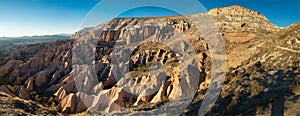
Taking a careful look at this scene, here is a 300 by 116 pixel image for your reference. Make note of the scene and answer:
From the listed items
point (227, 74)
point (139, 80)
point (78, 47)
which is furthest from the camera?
point (78, 47)

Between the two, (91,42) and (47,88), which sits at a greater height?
(91,42)

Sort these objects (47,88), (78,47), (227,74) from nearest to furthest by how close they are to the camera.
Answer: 1. (227,74)
2. (47,88)
3. (78,47)

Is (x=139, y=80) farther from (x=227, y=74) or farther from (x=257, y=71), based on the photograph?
(x=257, y=71)

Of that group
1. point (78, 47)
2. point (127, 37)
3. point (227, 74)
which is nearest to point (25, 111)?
point (227, 74)

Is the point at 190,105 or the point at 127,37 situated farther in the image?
the point at 127,37

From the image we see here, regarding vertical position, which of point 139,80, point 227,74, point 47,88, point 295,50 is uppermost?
point 295,50

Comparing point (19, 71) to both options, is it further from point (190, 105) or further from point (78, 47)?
point (190, 105)

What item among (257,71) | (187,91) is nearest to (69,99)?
(187,91)
